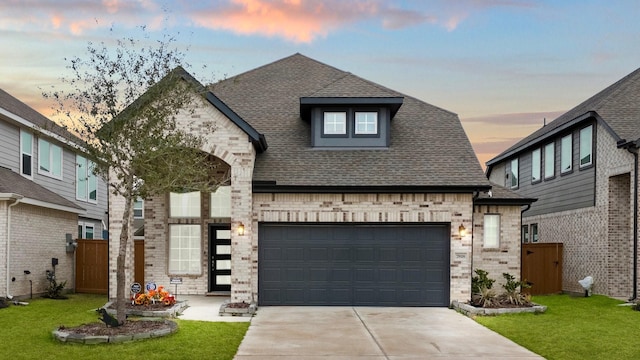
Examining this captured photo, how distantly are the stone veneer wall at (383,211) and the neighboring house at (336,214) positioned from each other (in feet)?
0.09

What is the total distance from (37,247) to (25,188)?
180 cm

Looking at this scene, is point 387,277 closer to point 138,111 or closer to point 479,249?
point 479,249

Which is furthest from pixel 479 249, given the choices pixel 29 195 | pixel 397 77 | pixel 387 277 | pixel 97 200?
pixel 97 200

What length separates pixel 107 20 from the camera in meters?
14.0

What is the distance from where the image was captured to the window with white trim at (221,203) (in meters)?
20.1

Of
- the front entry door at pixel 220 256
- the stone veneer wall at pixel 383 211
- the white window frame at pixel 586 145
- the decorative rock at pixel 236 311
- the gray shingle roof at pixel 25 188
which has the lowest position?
the decorative rock at pixel 236 311

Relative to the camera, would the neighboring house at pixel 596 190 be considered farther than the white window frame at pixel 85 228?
No

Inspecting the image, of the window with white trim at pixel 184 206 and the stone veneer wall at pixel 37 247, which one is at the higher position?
the window with white trim at pixel 184 206

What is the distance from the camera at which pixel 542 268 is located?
2266 cm

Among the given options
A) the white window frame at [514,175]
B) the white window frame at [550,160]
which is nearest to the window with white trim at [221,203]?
the white window frame at [550,160]

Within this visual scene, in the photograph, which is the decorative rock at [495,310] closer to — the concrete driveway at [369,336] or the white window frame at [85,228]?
the concrete driveway at [369,336]

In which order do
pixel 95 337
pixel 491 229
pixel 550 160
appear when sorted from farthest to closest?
pixel 550 160, pixel 491 229, pixel 95 337

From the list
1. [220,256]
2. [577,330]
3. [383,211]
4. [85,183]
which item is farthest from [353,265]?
[85,183]

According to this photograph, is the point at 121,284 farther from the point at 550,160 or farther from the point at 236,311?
the point at 550,160
